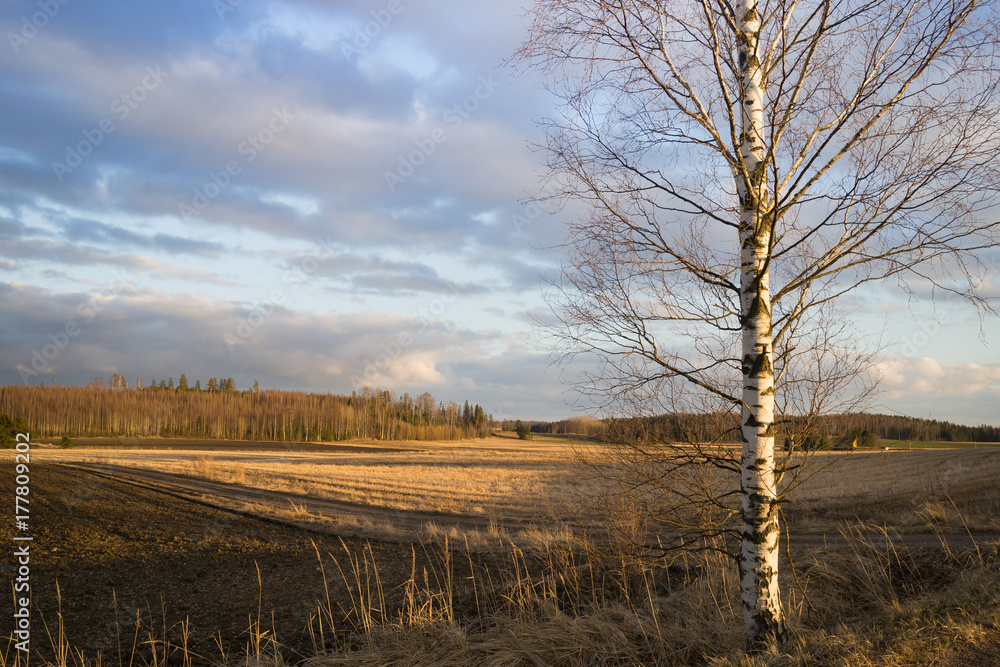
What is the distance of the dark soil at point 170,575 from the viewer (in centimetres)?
786

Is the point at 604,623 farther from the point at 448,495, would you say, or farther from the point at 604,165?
the point at 448,495

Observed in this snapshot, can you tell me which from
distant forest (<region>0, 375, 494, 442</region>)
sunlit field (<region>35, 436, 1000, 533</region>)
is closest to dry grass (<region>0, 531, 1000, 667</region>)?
sunlit field (<region>35, 436, 1000, 533</region>)

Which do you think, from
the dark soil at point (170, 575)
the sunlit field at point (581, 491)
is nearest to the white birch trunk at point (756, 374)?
the sunlit field at point (581, 491)

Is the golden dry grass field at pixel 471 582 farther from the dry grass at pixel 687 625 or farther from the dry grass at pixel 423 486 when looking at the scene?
the dry grass at pixel 423 486

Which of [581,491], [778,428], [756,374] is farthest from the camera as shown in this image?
[581,491]

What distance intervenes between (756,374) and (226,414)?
123 m

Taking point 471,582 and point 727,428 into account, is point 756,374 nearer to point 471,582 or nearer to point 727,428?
point 727,428

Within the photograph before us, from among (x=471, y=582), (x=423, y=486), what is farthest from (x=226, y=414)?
(x=471, y=582)

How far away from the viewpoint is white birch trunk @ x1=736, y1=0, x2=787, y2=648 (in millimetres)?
4070

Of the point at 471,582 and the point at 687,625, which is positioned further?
the point at 471,582

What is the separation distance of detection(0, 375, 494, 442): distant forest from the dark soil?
95.7 metres

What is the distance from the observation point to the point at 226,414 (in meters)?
111

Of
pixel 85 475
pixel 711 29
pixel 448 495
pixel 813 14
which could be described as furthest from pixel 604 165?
pixel 85 475

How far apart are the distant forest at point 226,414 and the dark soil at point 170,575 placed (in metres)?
95.7
